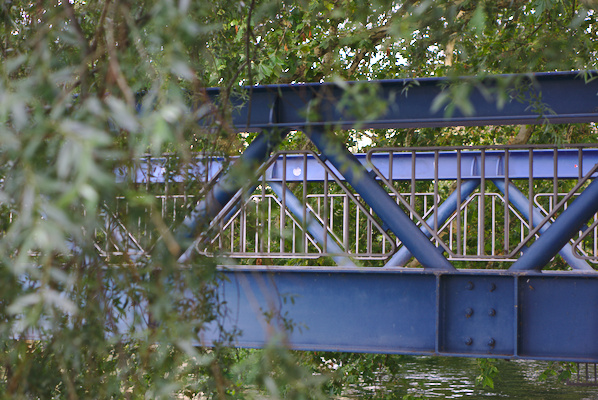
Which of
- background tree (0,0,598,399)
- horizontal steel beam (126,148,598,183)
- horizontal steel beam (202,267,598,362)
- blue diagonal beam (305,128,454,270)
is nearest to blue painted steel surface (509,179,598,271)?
horizontal steel beam (202,267,598,362)

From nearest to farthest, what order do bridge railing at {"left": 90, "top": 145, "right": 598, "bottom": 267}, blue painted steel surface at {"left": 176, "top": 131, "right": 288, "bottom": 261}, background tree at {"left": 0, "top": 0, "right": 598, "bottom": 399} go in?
background tree at {"left": 0, "top": 0, "right": 598, "bottom": 399} < blue painted steel surface at {"left": 176, "top": 131, "right": 288, "bottom": 261} < bridge railing at {"left": 90, "top": 145, "right": 598, "bottom": 267}

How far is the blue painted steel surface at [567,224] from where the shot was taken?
4566 millimetres

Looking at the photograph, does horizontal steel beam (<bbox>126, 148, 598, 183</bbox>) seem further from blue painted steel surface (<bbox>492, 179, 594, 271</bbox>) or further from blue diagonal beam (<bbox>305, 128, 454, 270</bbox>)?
blue diagonal beam (<bbox>305, 128, 454, 270</bbox>)

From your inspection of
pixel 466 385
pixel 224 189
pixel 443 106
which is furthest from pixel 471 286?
pixel 466 385

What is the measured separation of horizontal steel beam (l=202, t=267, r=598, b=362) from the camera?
189 inches

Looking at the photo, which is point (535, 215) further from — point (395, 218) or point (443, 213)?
point (395, 218)

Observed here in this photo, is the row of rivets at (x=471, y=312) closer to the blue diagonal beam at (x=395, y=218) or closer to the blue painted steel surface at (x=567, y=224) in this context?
the blue diagonal beam at (x=395, y=218)

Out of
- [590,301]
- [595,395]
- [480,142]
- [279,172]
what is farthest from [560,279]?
[595,395]

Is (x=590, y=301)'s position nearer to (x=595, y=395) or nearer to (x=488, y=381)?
(x=488, y=381)

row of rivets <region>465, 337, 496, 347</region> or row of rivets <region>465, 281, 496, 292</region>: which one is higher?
row of rivets <region>465, 281, 496, 292</region>

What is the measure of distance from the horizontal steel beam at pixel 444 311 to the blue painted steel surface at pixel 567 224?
182mm

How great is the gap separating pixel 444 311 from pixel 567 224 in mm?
1065

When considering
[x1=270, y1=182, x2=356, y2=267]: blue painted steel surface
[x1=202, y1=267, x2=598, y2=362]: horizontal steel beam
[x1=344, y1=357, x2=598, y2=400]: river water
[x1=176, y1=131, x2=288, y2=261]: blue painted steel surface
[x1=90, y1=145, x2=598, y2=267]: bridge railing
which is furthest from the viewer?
[x1=344, y1=357, x2=598, y2=400]: river water

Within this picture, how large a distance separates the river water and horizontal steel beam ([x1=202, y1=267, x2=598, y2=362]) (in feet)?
21.7
